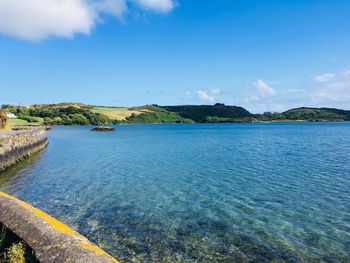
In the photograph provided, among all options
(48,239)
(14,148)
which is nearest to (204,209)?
(48,239)

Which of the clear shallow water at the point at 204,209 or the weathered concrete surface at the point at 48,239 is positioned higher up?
the weathered concrete surface at the point at 48,239

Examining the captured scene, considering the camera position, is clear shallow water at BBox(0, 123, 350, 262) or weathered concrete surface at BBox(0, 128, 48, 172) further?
weathered concrete surface at BBox(0, 128, 48, 172)

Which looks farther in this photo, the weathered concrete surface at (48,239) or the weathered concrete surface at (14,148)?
the weathered concrete surface at (14,148)

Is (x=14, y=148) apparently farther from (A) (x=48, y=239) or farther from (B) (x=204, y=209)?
(A) (x=48, y=239)

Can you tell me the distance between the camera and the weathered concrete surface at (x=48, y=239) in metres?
6.73

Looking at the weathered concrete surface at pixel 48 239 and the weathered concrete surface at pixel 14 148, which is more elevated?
the weathered concrete surface at pixel 48 239

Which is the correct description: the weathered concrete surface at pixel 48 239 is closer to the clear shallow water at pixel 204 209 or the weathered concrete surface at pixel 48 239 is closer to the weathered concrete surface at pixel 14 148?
the clear shallow water at pixel 204 209

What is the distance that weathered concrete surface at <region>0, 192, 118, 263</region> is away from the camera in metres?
6.73

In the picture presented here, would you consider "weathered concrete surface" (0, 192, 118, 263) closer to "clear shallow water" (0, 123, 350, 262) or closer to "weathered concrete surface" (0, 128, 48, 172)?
"clear shallow water" (0, 123, 350, 262)

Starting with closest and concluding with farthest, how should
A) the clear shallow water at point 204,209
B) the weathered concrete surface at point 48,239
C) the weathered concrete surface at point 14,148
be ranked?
the weathered concrete surface at point 48,239, the clear shallow water at point 204,209, the weathered concrete surface at point 14,148

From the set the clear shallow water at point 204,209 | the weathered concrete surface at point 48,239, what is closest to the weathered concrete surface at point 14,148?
the clear shallow water at point 204,209

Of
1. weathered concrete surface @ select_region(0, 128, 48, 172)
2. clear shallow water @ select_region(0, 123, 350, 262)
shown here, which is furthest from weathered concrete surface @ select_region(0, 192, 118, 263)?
weathered concrete surface @ select_region(0, 128, 48, 172)

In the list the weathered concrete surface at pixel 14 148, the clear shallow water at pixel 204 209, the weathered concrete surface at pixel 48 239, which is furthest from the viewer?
the weathered concrete surface at pixel 14 148

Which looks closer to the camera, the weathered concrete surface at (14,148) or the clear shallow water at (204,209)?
the clear shallow water at (204,209)
